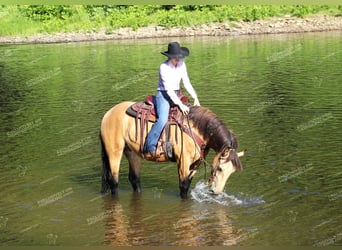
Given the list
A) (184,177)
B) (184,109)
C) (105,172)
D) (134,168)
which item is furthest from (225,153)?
(105,172)

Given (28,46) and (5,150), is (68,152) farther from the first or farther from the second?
(28,46)

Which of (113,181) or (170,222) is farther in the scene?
(113,181)

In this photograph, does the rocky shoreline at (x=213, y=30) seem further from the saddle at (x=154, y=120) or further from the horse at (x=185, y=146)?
the saddle at (x=154, y=120)

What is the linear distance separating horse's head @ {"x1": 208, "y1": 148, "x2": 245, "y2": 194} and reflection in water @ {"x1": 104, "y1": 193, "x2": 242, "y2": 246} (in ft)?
2.08

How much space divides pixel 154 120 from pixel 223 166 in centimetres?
178

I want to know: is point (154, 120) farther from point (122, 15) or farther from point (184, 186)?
point (122, 15)

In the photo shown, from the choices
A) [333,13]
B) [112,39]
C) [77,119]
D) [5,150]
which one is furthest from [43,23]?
[5,150]

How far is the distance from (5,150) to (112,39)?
3129cm

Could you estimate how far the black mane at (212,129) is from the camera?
489 inches

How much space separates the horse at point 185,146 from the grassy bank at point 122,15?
3608 cm

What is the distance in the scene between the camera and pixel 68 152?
59.2 ft

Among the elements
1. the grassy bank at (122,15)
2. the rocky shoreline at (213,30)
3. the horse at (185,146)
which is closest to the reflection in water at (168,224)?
the horse at (185,146)

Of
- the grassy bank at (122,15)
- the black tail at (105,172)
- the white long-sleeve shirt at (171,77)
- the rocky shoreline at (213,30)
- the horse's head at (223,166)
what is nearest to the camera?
the horse's head at (223,166)

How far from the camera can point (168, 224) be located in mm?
12375
